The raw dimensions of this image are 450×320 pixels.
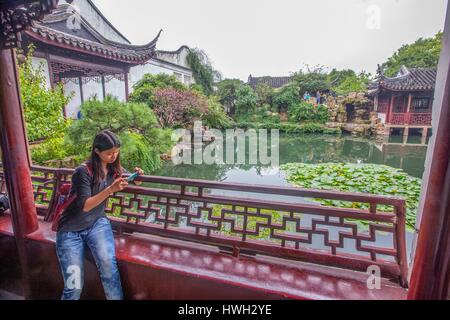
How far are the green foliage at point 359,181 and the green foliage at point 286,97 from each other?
1273 centimetres

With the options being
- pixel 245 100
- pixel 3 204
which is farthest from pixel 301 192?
pixel 245 100

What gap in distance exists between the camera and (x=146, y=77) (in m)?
10.7

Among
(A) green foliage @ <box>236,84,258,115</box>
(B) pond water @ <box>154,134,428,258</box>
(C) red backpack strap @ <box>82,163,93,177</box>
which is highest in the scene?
(A) green foliage @ <box>236,84,258,115</box>

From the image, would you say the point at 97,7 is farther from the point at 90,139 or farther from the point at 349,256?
the point at 349,256

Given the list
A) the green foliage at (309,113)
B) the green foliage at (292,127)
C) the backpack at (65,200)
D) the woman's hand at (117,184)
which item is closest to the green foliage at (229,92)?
the green foliage at (292,127)


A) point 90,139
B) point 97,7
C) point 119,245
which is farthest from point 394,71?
point 119,245

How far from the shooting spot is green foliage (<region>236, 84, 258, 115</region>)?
18.0 metres

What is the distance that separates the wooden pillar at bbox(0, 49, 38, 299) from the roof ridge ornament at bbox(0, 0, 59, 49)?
11 cm

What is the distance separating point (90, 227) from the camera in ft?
4.48

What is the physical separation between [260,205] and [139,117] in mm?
3746

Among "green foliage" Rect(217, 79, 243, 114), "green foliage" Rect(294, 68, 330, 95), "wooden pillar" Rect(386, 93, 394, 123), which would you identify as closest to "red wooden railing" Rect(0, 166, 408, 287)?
"wooden pillar" Rect(386, 93, 394, 123)

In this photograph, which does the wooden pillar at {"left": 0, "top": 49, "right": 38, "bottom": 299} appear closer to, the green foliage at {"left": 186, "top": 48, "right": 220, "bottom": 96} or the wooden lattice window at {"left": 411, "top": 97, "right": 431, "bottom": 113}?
the wooden lattice window at {"left": 411, "top": 97, "right": 431, "bottom": 113}

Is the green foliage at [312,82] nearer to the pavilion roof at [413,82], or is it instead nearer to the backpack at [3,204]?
the pavilion roof at [413,82]

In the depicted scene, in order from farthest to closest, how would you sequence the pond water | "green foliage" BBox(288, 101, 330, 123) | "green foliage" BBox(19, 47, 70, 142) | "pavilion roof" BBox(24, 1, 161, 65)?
"green foliage" BBox(288, 101, 330, 123), the pond water, "pavilion roof" BBox(24, 1, 161, 65), "green foliage" BBox(19, 47, 70, 142)
